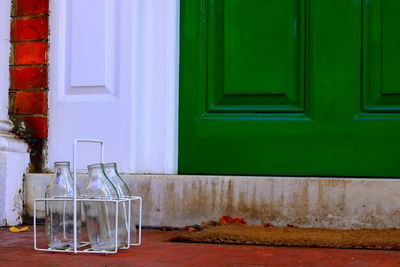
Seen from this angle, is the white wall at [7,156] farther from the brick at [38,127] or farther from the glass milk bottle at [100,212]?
the glass milk bottle at [100,212]

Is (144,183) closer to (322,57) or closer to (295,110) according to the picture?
(295,110)

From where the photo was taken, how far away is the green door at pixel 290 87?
228cm

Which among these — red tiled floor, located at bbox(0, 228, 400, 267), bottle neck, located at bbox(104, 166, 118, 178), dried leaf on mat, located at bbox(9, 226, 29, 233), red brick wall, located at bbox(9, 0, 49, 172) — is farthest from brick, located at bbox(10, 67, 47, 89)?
bottle neck, located at bbox(104, 166, 118, 178)

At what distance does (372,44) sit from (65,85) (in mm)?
1221

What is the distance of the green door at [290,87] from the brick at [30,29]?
0.57m

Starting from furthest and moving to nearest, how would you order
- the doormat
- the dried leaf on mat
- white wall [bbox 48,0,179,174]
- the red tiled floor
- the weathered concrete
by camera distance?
1. white wall [bbox 48,0,179,174]
2. the dried leaf on mat
3. the weathered concrete
4. the doormat
5. the red tiled floor

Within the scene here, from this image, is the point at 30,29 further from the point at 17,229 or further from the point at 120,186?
the point at 120,186

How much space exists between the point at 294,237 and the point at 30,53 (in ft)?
4.31

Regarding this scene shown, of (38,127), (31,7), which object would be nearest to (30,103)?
(38,127)

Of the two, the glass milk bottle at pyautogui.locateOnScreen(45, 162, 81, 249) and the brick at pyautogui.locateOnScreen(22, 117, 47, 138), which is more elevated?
the brick at pyautogui.locateOnScreen(22, 117, 47, 138)

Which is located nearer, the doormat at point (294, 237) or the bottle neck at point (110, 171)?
the bottle neck at point (110, 171)

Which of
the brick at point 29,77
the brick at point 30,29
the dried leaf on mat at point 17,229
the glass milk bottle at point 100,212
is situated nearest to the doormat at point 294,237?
the glass milk bottle at point 100,212

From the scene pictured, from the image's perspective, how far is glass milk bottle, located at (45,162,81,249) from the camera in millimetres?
1753

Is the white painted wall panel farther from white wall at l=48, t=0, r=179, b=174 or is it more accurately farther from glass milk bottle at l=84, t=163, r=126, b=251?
glass milk bottle at l=84, t=163, r=126, b=251
